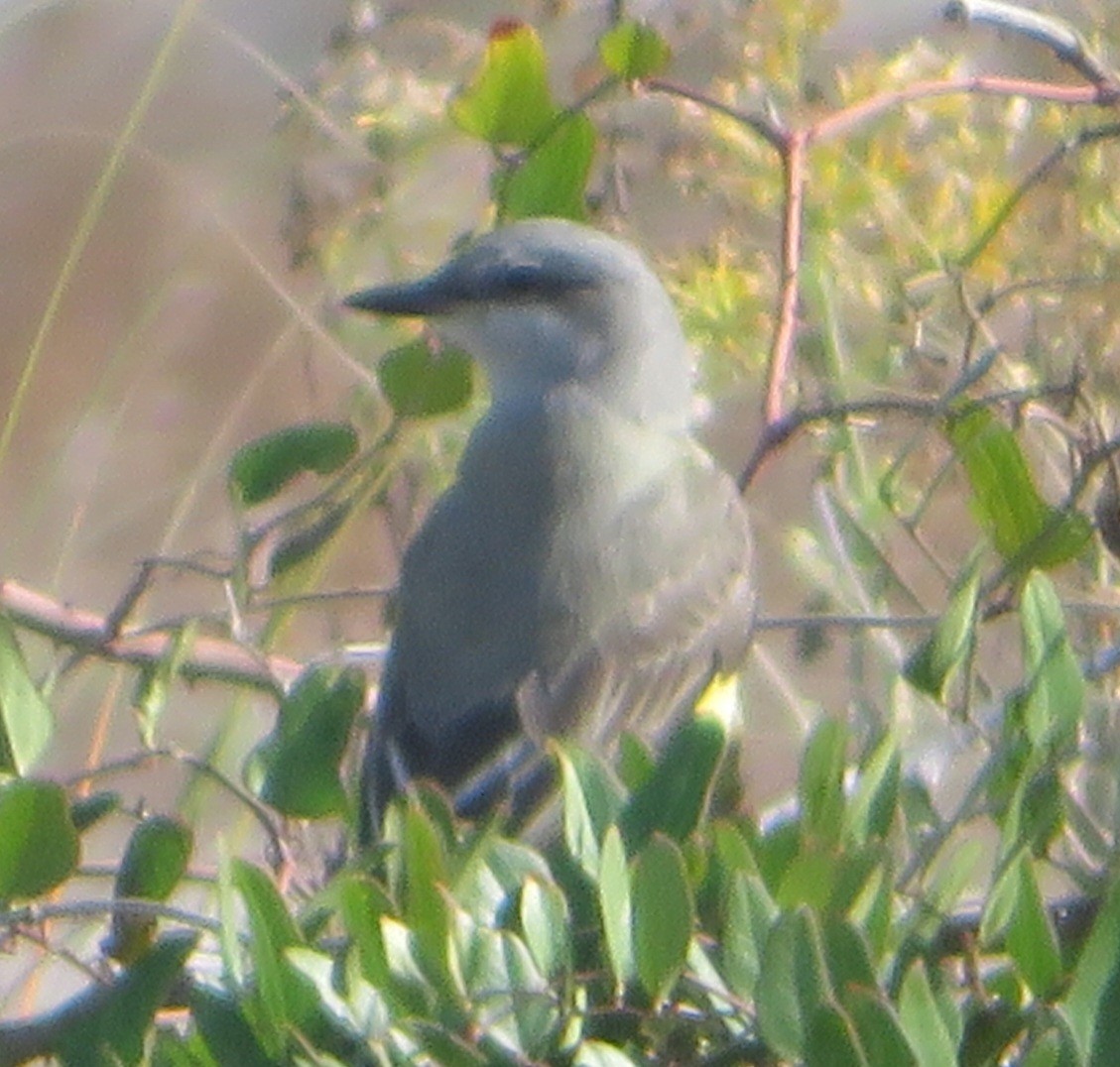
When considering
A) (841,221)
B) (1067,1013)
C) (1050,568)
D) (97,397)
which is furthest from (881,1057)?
(97,397)

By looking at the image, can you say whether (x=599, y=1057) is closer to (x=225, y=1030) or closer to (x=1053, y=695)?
(x=225, y=1030)

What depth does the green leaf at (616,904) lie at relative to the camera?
1.67 m

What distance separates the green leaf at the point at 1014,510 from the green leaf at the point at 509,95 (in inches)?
26.6

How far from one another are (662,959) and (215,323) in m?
5.67

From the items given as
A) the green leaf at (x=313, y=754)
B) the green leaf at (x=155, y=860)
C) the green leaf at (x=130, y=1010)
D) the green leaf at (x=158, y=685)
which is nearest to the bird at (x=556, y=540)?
the green leaf at (x=158, y=685)

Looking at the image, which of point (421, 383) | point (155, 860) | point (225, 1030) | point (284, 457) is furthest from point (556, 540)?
point (225, 1030)

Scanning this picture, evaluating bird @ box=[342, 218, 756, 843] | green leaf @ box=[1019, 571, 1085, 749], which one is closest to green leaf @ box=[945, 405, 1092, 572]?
green leaf @ box=[1019, 571, 1085, 749]

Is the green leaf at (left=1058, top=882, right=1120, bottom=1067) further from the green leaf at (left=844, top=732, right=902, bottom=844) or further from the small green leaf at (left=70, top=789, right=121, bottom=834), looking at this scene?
the small green leaf at (left=70, top=789, right=121, bottom=834)

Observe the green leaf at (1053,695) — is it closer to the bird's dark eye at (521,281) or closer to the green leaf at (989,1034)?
the green leaf at (989,1034)

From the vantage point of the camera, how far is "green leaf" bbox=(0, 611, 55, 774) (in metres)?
2.11

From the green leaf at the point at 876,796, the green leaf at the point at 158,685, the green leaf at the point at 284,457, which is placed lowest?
the green leaf at the point at 158,685

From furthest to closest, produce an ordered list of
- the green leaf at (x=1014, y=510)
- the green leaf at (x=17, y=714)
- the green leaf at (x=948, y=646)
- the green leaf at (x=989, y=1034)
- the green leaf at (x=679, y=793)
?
the green leaf at (x=1014, y=510)
the green leaf at (x=17, y=714)
the green leaf at (x=948, y=646)
the green leaf at (x=679, y=793)
the green leaf at (x=989, y=1034)

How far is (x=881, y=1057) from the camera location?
1485 millimetres

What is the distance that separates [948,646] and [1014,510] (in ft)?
1.14
